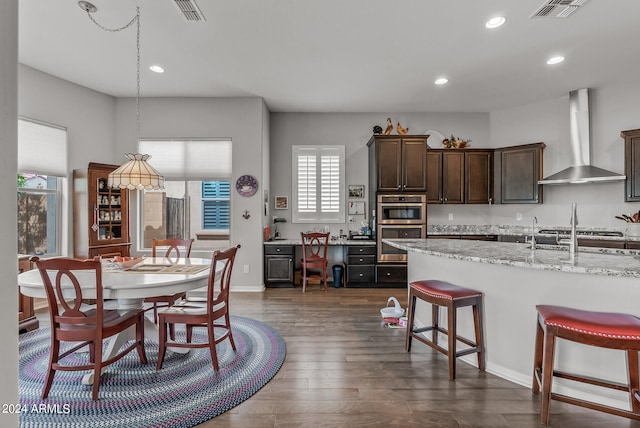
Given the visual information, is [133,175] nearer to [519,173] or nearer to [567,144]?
[519,173]

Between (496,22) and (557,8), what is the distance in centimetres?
47

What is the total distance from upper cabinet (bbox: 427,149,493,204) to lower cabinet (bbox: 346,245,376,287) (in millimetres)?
1496

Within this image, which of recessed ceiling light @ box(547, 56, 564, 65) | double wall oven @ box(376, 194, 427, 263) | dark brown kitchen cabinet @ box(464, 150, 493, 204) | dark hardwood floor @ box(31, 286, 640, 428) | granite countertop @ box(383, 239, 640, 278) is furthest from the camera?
dark brown kitchen cabinet @ box(464, 150, 493, 204)

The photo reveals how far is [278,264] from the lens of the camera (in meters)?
5.06

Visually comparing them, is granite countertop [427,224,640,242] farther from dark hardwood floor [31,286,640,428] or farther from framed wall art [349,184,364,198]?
dark hardwood floor [31,286,640,428]

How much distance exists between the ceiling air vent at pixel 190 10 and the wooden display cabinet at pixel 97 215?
251 cm

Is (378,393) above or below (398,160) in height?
below

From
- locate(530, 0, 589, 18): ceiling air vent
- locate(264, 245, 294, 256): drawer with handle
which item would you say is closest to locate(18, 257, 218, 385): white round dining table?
locate(264, 245, 294, 256): drawer with handle

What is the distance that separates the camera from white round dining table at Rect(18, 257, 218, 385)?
2.10 meters

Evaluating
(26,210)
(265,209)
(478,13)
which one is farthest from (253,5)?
(26,210)

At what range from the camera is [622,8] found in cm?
272

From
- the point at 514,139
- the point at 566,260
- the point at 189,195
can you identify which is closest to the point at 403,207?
the point at 514,139

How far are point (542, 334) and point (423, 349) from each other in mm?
1073

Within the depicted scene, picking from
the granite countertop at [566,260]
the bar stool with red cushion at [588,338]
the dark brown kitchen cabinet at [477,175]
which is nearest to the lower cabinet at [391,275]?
the dark brown kitchen cabinet at [477,175]
